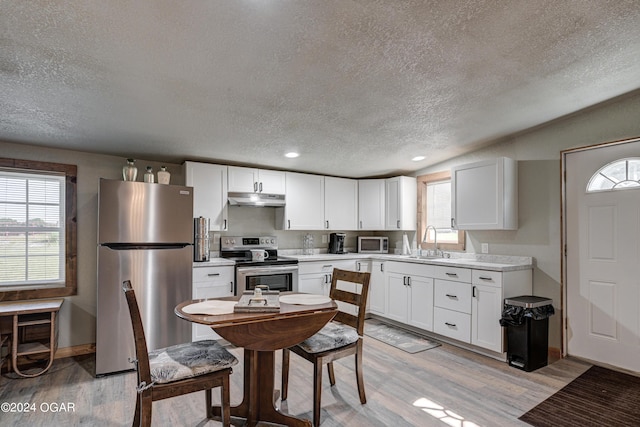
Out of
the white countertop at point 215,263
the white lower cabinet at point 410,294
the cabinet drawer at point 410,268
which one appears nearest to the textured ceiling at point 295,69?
the white countertop at point 215,263

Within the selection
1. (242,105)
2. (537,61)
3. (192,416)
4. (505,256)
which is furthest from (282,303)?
(505,256)

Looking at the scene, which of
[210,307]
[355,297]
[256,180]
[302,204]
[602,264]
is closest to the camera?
[210,307]

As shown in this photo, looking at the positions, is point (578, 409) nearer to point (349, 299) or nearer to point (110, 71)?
point (349, 299)

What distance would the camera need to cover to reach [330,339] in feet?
7.81

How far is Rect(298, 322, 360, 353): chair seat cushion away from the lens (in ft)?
7.48

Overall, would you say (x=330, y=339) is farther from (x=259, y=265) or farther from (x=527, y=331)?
(x=527, y=331)

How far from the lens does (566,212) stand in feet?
11.4

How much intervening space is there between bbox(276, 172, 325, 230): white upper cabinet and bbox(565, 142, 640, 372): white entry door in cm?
290

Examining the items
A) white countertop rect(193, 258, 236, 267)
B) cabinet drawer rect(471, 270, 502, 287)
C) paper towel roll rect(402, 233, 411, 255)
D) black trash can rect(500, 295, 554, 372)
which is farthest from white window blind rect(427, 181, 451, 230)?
white countertop rect(193, 258, 236, 267)

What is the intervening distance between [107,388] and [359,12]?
3.31 meters

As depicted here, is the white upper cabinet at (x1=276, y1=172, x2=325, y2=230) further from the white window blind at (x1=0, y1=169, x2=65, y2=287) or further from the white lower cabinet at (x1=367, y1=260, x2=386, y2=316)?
the white window blind at (x1=0, y1=169, x2=65, y2=287)

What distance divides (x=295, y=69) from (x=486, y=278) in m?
2.71

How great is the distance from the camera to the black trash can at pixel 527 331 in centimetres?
311

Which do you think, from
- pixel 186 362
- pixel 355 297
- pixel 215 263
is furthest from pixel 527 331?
pixel 215 263
